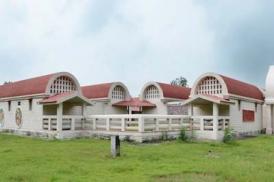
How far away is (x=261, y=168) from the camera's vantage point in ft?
35.2

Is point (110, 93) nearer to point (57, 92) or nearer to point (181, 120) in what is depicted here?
point (57, 92)

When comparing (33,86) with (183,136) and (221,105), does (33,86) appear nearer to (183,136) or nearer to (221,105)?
(183,136)

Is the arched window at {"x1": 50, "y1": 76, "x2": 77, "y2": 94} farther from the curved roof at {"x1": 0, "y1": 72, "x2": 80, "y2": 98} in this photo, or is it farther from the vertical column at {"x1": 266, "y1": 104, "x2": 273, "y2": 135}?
the vertical column at {"x1": 266, "y1": 104, "x2": 273, "y2": 135}

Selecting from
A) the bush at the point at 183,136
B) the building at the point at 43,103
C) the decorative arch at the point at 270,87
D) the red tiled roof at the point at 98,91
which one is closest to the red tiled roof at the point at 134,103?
the red tiled roof at the point at 98,91

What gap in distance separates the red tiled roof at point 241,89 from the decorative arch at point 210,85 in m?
0.35

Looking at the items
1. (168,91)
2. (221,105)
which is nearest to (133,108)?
(168,91)

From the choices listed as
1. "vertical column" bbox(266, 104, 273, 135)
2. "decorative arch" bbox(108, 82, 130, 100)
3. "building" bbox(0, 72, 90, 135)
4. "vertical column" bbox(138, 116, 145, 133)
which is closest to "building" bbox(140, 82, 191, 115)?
"decorative arch" bbox(108, 82, 130, 100)

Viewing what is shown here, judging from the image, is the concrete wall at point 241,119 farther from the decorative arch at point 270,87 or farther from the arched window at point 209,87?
the arched window at point 209,87

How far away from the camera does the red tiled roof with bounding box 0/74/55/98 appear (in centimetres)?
2238

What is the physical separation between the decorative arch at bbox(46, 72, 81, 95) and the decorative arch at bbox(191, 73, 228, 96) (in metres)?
7.50

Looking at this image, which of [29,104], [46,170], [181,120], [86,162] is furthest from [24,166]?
[29,104]

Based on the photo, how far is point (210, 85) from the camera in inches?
913

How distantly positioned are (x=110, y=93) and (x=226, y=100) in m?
10.1

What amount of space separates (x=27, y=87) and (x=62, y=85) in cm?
271
